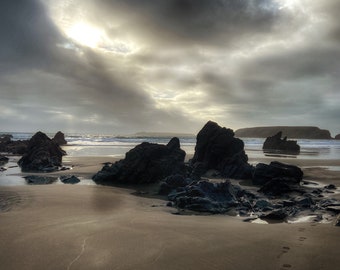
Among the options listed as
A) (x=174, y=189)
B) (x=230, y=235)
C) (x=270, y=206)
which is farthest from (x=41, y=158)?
(x=230, y=235)

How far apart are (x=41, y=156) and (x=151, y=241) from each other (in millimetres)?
24157

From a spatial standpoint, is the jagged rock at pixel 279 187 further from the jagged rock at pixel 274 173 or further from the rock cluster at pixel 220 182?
the jagged rock at pixel 274 173

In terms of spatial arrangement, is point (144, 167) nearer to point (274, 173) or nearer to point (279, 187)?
point (274, 173)

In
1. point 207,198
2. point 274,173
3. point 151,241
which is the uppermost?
point 274,173

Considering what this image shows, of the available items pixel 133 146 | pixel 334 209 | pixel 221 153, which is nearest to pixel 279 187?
pixel 334 209

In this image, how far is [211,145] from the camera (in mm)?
27859

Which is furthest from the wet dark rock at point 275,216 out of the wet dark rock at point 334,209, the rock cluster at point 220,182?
the wet dark rock at point 334,209

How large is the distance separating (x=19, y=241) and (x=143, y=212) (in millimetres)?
4396

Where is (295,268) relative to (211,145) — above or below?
below

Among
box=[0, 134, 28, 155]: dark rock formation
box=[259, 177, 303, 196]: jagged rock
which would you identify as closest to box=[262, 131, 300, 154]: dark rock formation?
box=[0, 134, 28, 155]: dark rock formation

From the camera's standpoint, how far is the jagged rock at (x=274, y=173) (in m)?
18.6

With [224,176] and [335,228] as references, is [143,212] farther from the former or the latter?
[224,176]

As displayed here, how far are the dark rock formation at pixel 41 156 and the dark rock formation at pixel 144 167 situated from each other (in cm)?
798

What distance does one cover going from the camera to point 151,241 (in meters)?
7.19
